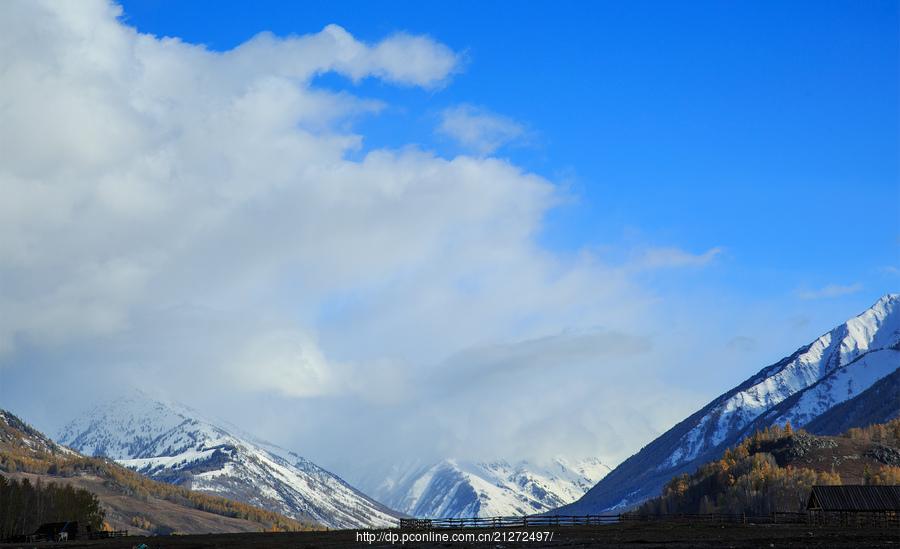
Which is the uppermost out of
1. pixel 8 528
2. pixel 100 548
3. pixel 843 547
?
pixel 8 528

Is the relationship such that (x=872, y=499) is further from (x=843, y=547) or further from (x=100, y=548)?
(x=100, y=548)

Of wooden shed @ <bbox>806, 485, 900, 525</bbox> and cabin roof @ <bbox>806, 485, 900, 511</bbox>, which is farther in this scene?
cabin roof @ <bbox>806, 485, 900, 511</bbox>

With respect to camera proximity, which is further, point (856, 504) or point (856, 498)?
point (856, 498)

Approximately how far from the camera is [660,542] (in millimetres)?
79562

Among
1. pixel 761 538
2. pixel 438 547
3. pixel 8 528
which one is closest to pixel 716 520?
pixel 761 538

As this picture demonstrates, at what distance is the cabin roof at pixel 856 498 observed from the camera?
427ft

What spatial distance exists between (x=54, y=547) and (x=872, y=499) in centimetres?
10356

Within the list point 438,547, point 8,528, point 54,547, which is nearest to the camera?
point 438,547

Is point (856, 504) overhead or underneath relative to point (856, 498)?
underneath

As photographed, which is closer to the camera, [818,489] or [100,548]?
[100,548]

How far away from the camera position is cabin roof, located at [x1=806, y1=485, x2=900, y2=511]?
130000 mm

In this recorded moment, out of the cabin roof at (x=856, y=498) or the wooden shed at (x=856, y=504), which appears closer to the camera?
the wooden shed at (x=856, y=504)

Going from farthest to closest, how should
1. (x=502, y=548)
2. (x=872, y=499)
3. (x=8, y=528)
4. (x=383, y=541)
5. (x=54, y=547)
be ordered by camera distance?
(x=8, y=528) → (x=872, y=499) → (x=54, y=547) → (x=383, y=541) → (x=502, y=548)

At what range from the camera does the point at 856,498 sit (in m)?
132
